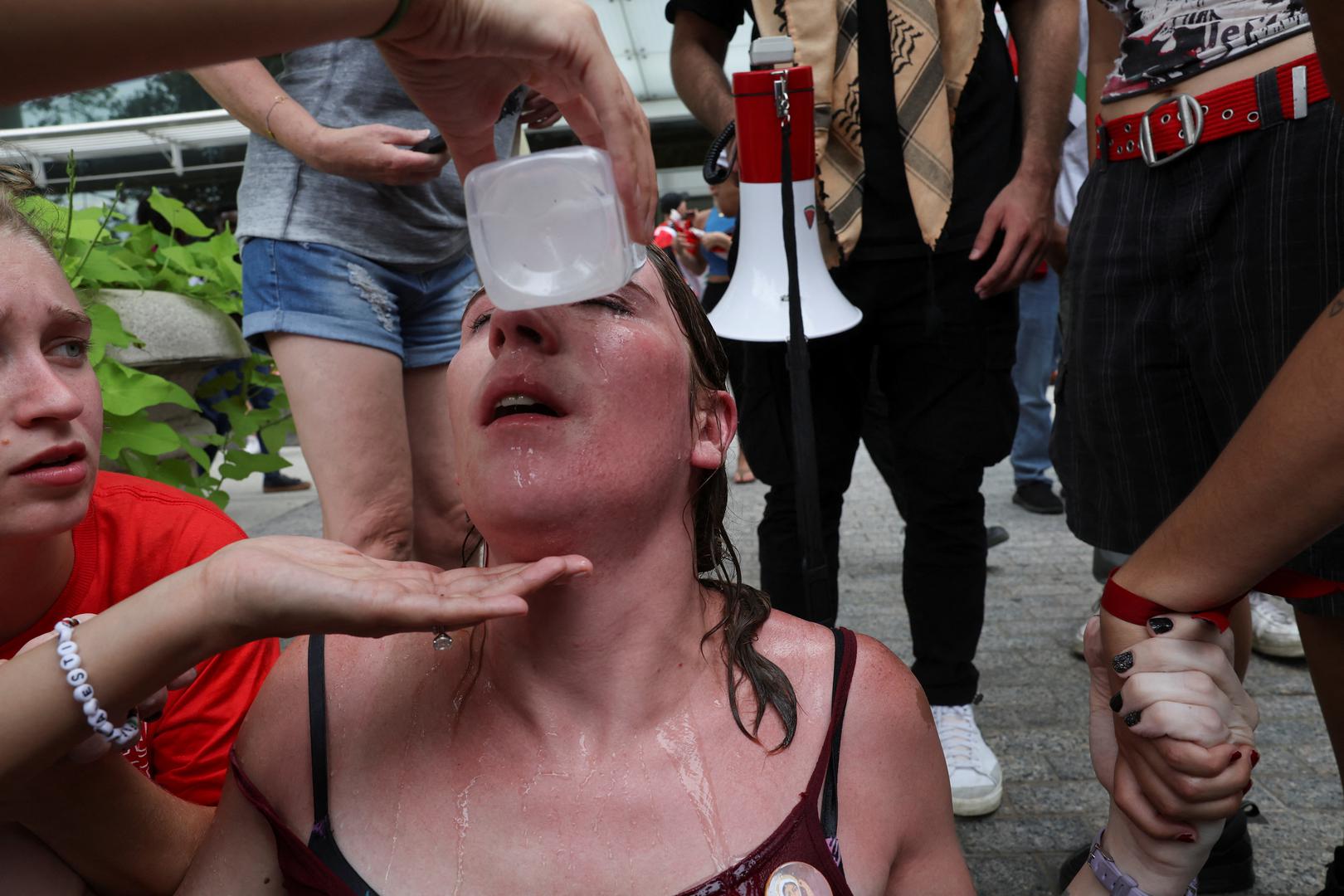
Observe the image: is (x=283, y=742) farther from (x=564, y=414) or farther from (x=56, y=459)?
(x=564, y=414)

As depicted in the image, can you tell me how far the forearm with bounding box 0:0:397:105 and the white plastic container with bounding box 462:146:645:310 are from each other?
0.29 metres

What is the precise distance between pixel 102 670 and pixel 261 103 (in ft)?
5.42

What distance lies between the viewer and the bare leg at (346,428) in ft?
8.12

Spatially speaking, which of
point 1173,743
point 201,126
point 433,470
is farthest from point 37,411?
point 201,126

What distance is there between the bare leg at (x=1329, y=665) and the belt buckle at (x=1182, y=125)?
931 mm

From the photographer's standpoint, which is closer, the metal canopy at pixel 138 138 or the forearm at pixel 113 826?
the forearm at pixel 113 826

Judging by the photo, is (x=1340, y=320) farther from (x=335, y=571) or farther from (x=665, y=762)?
(x=335, y=571)

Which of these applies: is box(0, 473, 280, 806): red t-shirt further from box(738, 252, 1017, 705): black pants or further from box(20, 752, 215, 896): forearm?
box(738, 252, 1017, 705): black pants

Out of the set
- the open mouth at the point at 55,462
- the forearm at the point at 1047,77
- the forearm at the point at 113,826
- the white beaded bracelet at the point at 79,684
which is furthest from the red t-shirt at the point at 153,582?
the forearm at the point at 1047,77

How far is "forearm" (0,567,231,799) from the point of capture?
1.28 m

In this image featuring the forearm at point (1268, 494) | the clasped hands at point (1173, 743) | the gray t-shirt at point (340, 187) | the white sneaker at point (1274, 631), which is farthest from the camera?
the white sneaker at point (1274, 631)

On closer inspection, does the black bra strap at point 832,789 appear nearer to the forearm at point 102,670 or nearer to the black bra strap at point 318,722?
the black bra strap at point 318,722

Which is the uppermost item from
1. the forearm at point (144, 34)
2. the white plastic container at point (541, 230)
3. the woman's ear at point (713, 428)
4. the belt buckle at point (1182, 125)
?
the forearm at point (144, 34)

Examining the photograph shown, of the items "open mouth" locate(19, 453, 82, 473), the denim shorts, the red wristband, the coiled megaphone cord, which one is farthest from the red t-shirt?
the red wristband
